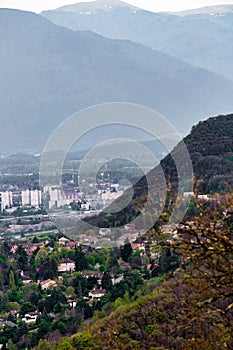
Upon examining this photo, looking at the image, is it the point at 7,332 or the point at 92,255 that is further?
the point at 92,255

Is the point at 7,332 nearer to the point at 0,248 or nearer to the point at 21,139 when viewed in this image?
the point at 0,248

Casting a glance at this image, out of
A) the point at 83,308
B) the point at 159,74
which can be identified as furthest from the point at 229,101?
the point at 83,308

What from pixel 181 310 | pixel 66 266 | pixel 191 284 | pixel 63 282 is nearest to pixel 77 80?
pixel 66 266

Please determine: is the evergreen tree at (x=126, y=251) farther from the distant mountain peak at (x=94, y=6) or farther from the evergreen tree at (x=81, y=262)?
the distant mountain peak at (x=94, y=6)

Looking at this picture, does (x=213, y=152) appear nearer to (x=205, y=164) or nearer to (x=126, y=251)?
(x=205, y=164)

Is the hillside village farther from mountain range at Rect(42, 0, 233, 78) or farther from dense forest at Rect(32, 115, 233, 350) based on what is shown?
mountain range at Rect(42, 0, 233, 78)

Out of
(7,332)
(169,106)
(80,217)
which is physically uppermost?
(169,106)

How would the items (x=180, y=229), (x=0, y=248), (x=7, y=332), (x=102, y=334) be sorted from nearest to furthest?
(x=180, y=229) < (x=102, y=334) < (x=7, y=332) < (x=0, y=248)
